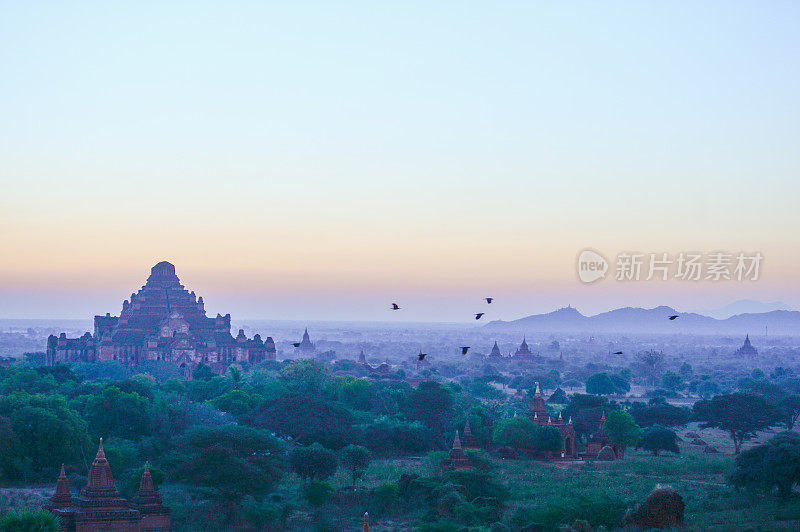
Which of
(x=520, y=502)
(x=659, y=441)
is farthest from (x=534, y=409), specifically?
(x=520, y=502)

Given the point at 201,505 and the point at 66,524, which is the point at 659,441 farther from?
the point at 66,524

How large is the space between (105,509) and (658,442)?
1391 inches

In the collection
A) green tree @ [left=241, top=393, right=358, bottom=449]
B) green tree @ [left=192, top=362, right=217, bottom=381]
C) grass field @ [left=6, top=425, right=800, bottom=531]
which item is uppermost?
green tree @ [left=192, top=362, right=217, bottom=381]

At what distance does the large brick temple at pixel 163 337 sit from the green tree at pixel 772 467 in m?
66.8

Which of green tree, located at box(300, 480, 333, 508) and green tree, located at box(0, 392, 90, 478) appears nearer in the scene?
green tree, located at box(300, 480, 333, 508)

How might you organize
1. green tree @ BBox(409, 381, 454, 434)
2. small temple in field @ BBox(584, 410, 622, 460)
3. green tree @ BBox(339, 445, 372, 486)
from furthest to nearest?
green tree @ BBox(409, 381, 454, 434), small temple in field @ BBox(584, 410, 622, 460), green tree @ BBox(339, 445, 372, 486)

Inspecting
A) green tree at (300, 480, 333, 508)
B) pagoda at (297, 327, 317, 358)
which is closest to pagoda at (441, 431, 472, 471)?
green tree at (300, 480, 333, 508)

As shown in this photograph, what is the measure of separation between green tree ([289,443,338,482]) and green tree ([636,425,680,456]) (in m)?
21.7

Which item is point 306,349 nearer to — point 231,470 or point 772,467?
point 231,470

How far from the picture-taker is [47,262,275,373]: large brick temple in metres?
98.4

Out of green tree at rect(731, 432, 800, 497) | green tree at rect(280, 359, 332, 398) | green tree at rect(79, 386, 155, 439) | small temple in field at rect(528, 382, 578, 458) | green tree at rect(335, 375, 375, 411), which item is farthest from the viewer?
green tree at rect(280, 359, 332, 398)

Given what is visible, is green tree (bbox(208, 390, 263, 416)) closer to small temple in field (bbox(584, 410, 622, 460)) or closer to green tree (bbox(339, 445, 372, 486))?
green tree (bbox(339, 445, 372, 486))

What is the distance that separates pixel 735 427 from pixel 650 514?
32.7 meters

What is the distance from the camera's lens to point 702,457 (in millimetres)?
55375
